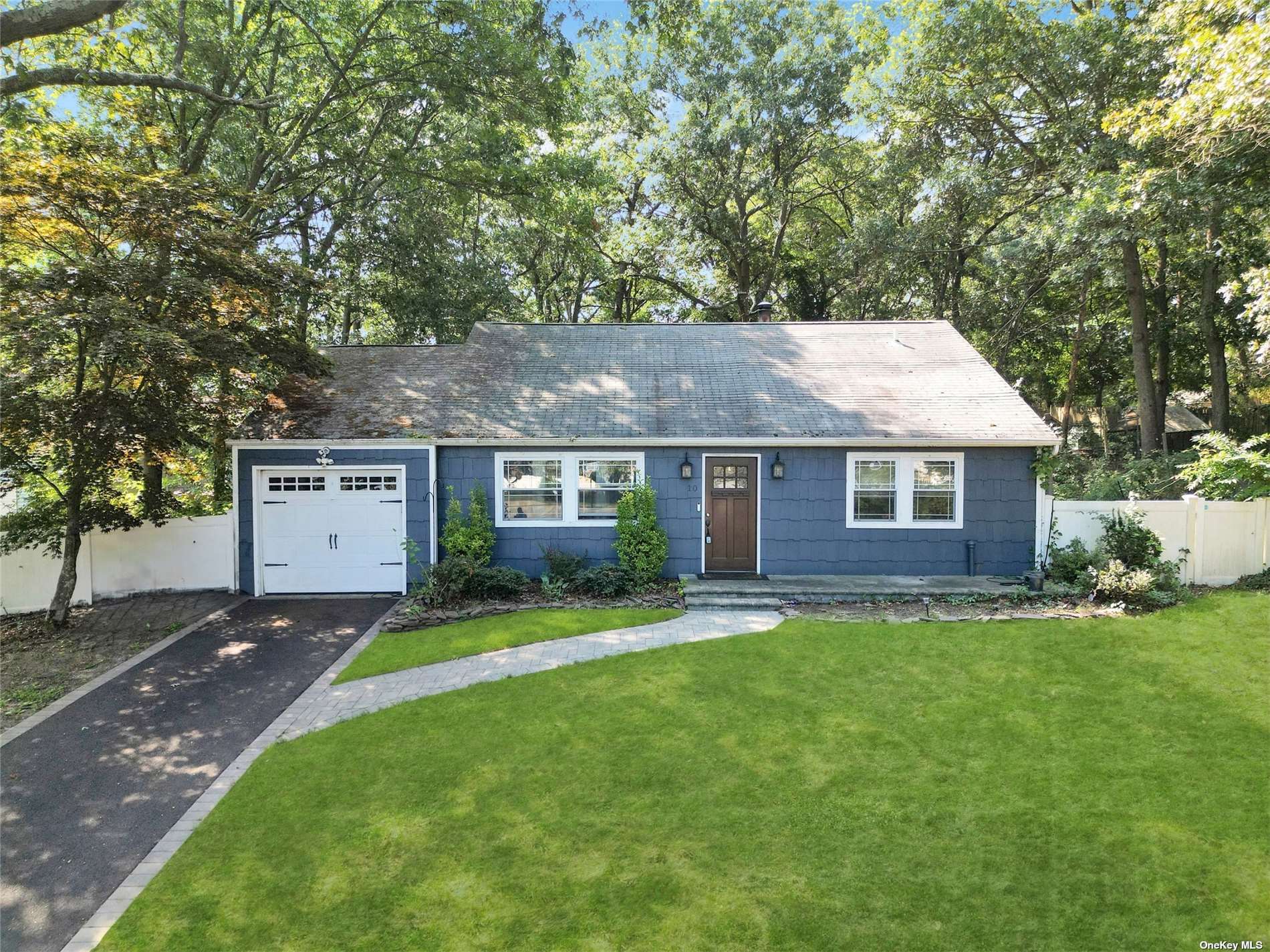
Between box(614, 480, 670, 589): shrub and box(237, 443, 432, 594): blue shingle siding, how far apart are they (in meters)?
3.37

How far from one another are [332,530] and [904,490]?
9978 mm

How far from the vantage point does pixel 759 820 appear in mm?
4316

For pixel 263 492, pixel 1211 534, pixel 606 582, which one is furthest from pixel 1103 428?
pixel 263 492

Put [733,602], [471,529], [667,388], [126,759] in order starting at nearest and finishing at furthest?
[126,759] → [733,602] → [471,529] → [667,388]

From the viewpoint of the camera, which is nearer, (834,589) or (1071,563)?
(834,589)

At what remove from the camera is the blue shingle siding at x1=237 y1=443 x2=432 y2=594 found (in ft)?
34.5

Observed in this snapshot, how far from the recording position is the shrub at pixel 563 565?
10.5m

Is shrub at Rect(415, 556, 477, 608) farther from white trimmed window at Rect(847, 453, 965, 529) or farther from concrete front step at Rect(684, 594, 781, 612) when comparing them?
white trimmed window at Rect(847, 453, 965, 529)

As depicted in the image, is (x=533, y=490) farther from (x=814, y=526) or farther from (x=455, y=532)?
(x=814, y=526)

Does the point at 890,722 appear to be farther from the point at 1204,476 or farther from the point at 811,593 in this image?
the point at 1204,476

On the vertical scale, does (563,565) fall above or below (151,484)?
below

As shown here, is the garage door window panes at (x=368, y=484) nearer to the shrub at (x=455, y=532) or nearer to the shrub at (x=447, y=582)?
the shrub at (x=455, y=532)

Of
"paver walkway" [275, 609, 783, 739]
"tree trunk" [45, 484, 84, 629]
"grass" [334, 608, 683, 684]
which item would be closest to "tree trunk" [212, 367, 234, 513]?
"tree trunk" [45, 484, 84, 629]

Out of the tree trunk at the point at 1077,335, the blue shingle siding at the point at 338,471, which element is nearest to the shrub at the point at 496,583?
the blue shingle siding at the point at 338,471
